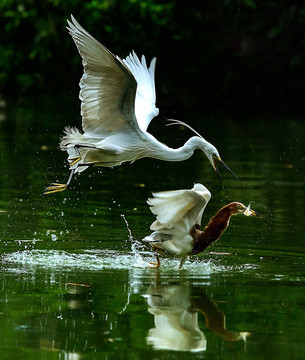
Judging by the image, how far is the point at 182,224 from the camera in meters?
7.48

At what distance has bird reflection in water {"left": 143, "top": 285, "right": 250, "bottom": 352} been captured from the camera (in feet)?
17.8

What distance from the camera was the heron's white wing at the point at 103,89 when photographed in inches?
301

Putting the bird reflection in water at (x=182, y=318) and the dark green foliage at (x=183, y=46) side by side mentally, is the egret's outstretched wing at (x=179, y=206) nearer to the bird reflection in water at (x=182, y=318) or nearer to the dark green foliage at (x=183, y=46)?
the bird reflection in water at (x=182, y=318)

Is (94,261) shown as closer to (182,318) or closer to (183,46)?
(182,318)

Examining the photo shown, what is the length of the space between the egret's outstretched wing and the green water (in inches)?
15.6

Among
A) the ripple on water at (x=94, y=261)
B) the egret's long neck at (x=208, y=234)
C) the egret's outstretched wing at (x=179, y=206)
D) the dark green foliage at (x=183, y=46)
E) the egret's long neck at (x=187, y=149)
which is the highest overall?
the dark green foliage at (x=183, y=46)

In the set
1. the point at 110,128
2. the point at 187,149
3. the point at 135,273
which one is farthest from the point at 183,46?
the point at 135,273

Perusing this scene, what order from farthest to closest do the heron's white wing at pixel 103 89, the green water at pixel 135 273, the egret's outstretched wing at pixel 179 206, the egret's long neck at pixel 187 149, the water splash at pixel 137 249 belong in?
1. the egret's long neck at pixel 187 149
2. the water splash at pixel 137 249
3. the heron's white wing at pixel 103 89
4. the egret's outstretched wing at pixel 179 206
5. the green water at pixel 135 273

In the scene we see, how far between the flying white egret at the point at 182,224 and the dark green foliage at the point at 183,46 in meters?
18.1

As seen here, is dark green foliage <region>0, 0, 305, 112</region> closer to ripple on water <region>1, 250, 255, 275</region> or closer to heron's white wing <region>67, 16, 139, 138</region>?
heron's white wing <region>67, 16, 139, 138</region>

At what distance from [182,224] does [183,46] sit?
2060 centimetres

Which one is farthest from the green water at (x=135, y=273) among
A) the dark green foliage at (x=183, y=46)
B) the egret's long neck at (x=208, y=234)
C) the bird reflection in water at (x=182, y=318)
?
the dark green foliage at (x=183, y=46)

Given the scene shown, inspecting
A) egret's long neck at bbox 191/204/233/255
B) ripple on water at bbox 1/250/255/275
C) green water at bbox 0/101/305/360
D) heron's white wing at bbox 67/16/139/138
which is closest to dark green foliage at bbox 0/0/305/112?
green water at bbox 0/101/305/360

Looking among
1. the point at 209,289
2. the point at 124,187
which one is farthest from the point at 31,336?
the point at 124,187
